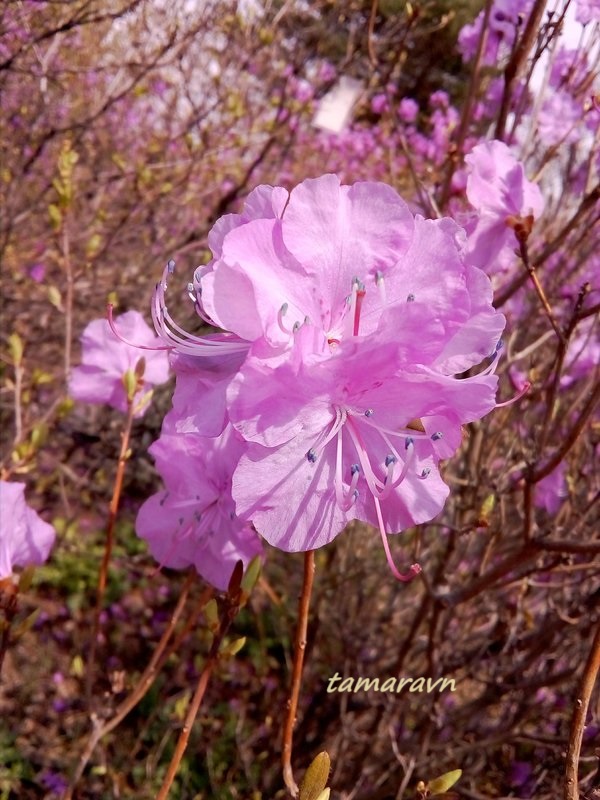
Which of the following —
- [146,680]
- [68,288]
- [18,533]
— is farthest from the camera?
[68,288]

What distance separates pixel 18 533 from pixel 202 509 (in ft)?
1.11

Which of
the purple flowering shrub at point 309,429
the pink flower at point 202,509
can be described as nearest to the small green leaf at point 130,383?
the purple flowering shrub at point 309,429

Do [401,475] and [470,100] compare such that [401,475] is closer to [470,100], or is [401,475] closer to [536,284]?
[536,284]

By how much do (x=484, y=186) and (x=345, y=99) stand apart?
513cm

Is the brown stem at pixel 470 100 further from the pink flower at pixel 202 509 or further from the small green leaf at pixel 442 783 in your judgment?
the small green leaf at pixel 442 783

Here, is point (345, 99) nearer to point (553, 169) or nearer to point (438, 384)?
point (553, 169)

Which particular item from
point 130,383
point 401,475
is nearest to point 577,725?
point 401,475

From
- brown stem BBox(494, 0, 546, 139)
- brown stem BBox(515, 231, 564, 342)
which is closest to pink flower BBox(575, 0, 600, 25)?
brown stem BBox(494, 0, 546, 139)

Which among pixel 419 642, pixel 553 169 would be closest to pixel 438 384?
pixel 419 642

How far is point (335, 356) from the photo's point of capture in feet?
2.37

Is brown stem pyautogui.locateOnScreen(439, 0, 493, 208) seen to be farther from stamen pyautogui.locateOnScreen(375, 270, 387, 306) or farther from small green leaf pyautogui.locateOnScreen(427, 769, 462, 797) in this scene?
small green leaf pyautogui.locateOnScreen(427, 769, 462, 797)

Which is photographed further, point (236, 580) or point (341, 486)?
point (236, 580)

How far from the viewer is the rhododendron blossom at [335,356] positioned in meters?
0.74

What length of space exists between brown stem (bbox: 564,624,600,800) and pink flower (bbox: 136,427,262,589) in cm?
→ 47
